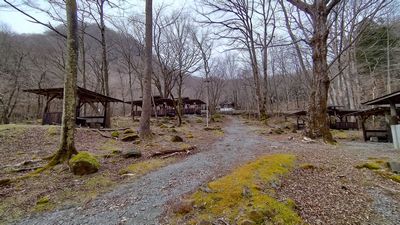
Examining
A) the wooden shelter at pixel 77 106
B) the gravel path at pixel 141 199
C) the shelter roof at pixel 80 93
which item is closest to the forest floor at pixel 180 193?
the gravel path at pixel 141 199

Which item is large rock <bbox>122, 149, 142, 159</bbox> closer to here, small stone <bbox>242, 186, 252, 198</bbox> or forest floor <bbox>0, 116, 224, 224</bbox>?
forest floor <bbox>0, 116, 224, 224</bbox>

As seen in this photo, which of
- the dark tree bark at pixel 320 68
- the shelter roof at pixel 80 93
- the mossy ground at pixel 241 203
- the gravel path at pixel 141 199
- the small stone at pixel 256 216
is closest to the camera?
the small stone at pixel 256 216

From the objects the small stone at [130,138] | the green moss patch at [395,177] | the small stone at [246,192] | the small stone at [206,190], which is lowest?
the green moss patch at [395,177]

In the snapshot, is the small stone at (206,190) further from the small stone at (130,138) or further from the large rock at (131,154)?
the small stone at (130,138)

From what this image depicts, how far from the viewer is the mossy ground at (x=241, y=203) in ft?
8.58

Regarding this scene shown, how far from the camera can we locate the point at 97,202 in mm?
3430

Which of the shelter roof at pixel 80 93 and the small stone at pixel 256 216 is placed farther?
the shelter roof at pixel 80 93

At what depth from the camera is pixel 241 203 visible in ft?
9.59

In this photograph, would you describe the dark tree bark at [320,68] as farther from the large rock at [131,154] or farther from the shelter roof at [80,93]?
the shelter roof at [80,93]

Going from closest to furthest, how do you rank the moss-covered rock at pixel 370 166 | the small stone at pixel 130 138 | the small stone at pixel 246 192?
the small stone at pixel 246 192, the moss-covered rock at pixel 370 166, the small stone at pixel 130 138

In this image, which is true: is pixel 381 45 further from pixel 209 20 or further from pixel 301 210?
pixel 301 210

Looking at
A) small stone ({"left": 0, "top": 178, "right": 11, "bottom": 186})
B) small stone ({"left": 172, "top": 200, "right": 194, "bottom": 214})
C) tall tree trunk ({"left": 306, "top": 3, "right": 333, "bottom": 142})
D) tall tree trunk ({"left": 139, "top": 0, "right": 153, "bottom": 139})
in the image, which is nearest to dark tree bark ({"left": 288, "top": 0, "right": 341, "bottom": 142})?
tall tree trunk ({"left": 306, "top": 3, "right": 333, "bottom": 142})

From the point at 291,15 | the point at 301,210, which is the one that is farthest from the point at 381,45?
the point at 301,210

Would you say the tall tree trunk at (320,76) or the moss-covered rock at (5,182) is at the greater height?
the tall tree trunk at (320,76)
